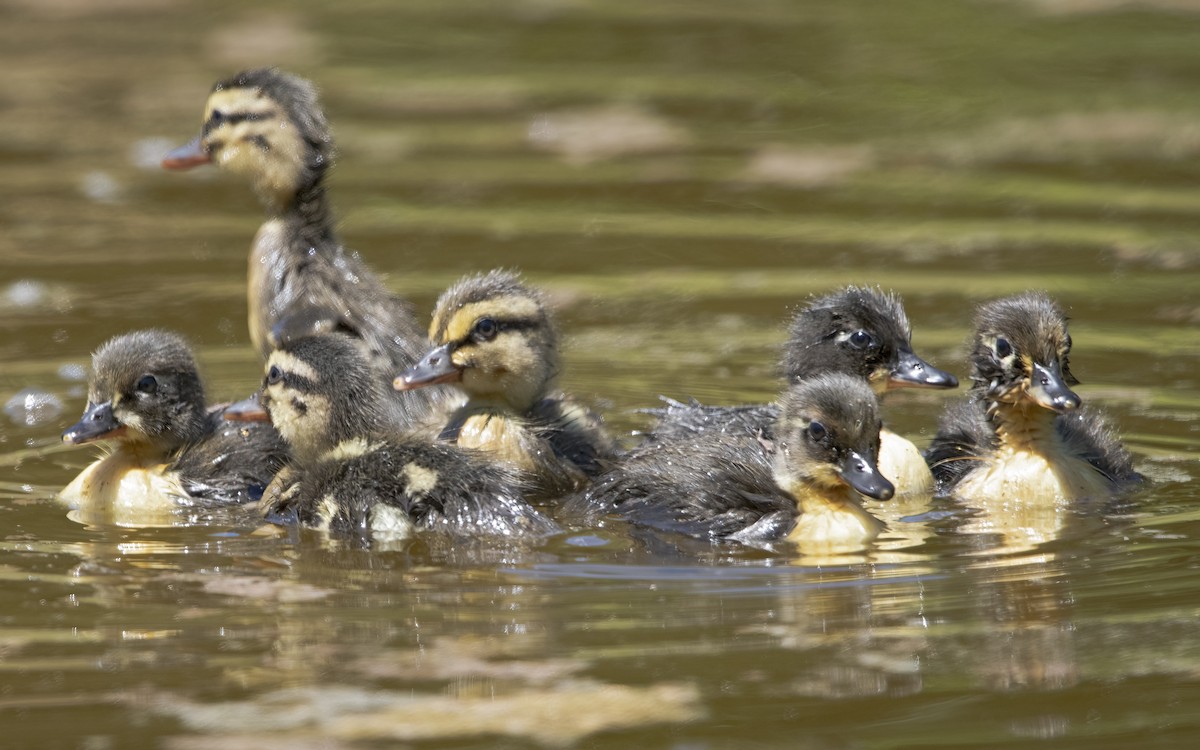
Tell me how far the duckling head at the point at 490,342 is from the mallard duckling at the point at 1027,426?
153cm

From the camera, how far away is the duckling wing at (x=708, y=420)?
23.2 ft

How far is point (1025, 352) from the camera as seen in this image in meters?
6.68

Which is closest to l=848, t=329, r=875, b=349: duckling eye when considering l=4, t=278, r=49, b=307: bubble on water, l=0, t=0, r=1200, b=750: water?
l=0, t=0, r=1200, b=750: water

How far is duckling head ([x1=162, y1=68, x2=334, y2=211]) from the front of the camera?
8.02 metres

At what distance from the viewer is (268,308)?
786cm

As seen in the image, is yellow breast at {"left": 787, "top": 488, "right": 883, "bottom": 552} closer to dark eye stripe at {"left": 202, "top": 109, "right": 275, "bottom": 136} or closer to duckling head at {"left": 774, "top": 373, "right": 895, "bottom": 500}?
duckling head at {"left": 774, "top": 373, "right": 895, "bottom": 500}

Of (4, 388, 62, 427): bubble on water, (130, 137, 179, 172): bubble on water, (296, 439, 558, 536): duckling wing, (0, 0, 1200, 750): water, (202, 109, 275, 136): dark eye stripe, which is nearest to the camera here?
(0, 0, 1200, 750): water

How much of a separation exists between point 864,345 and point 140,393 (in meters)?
2.58

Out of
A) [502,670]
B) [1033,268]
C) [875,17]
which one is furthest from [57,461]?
[875,17]

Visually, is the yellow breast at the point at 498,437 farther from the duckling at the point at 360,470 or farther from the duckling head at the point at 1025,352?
the duckling head at the point at 1025,352

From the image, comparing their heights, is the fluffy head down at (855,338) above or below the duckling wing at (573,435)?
above

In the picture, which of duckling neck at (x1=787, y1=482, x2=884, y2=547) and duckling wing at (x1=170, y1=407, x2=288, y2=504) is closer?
duckling neck at (x1=787, y1=482, x2=884, y2=547)

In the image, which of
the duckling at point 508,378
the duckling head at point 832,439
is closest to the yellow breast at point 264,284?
the duckling at point 508,378

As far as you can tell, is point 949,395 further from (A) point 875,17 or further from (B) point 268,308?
(A) point 875,17
